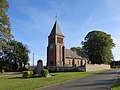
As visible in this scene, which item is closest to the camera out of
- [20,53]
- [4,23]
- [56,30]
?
[4,23]

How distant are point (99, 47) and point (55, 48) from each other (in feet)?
65.0

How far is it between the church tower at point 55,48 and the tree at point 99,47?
1457cm

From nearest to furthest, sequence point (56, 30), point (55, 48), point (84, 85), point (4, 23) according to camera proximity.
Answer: point (84, 85), point (4, 23), point (55, 48), point (56, 30)

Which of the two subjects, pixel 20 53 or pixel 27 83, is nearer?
pixel 27 83

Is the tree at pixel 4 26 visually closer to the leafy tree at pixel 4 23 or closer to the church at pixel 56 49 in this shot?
the leafy tree at pixel 4 23

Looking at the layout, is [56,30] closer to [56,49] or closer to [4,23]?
[56,49]

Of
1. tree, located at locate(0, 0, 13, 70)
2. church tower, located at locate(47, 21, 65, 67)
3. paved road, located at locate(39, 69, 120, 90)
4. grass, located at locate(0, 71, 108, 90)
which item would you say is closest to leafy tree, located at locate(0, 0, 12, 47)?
tree, located at locate(0, 0, 13, 70)

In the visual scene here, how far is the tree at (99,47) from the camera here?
8369cm

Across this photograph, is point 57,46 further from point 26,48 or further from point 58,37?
point 26,48

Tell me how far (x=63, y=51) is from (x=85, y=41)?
1652 cm

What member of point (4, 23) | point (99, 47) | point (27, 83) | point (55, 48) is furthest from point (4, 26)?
point (99, 47)

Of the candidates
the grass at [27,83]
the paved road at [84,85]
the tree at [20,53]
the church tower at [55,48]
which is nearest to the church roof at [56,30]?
the church tower at [55,48]

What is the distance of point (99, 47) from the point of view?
275ft

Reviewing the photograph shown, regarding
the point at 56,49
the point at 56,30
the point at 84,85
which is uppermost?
the point at 56,30
